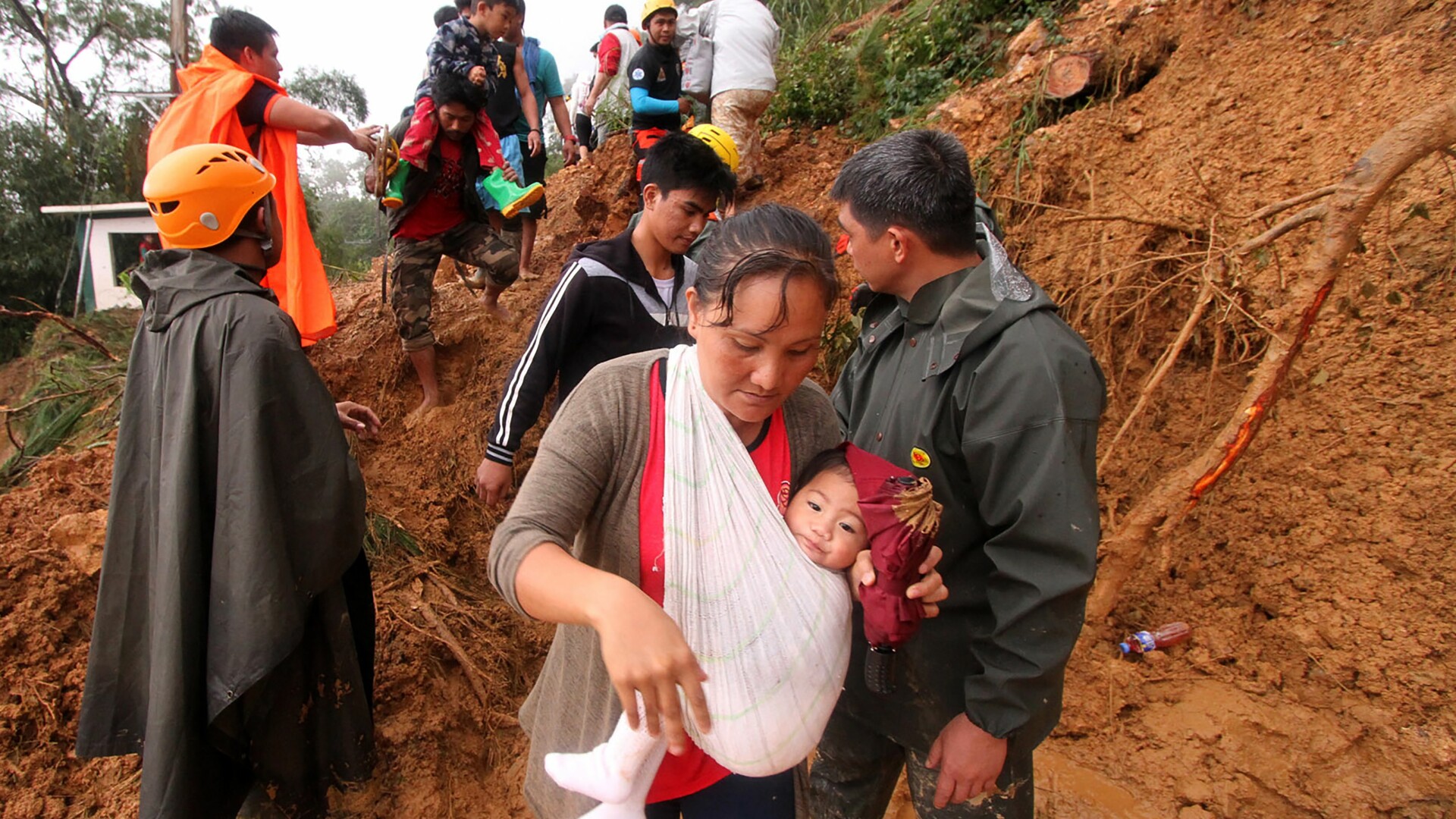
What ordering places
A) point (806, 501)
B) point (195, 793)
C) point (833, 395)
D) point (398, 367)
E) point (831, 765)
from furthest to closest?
point (398, 367), point (833, 395), point (831, 765), point (195, 793), point (806, 501)

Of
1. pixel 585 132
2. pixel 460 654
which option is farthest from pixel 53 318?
pixel 585 132

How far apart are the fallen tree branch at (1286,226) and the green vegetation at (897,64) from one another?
3.25 metres

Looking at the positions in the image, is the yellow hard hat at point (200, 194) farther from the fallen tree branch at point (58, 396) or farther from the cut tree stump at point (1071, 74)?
the cut tree stump at point (1071, 74)

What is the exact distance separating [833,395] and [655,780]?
3.50 feet

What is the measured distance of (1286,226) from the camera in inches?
93.0

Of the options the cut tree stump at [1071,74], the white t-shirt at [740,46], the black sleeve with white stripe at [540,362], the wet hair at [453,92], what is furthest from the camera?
the white t-shirt at [740,46]

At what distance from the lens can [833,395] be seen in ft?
6.42

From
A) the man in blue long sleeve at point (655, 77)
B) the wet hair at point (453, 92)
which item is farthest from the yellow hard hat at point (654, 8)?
the wet hair at point (453, 92)

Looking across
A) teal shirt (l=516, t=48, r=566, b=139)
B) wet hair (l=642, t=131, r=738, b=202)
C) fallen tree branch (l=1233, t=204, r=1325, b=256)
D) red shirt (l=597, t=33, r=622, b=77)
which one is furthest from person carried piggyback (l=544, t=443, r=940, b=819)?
red shirt (l=597, t=33, r=622, b=77)

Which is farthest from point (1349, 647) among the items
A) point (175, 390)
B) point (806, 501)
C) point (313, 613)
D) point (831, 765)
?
point (175, 390)

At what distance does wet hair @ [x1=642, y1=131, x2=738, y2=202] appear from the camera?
7.45 feet

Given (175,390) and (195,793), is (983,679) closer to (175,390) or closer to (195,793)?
(195,793)

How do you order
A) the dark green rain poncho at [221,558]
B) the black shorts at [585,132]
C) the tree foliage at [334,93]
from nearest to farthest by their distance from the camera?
the dark green rain poncho at [221,558], the black shorts at [585,132], the tree foliage at [334,93]

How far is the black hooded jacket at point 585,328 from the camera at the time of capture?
2229 mm
